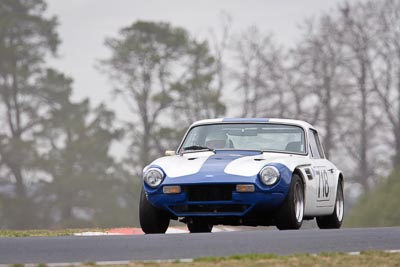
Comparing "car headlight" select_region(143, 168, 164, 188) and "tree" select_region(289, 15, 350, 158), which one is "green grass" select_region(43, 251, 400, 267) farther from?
"tree" select_region(289, 15, 350, 158)

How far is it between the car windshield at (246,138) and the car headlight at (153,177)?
1.37m

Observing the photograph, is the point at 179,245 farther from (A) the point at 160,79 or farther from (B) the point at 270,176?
(A) the point at 160,79

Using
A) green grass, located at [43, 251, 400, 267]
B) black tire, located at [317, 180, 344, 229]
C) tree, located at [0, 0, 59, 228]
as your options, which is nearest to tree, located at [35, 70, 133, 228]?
tree, located at [0, 0, 59, 228]

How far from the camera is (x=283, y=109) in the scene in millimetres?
63594

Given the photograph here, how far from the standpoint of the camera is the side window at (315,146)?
56.4ft

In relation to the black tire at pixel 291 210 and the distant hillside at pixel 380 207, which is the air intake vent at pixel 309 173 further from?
the distant hillside at pixel 380 207

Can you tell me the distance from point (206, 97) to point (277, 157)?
50.1 metres

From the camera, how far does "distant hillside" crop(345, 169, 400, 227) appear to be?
5244 centimetres

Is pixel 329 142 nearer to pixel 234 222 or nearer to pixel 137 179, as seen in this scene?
pixel 137 179

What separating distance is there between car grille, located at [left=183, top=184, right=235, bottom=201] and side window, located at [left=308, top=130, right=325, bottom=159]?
2409 millimetres

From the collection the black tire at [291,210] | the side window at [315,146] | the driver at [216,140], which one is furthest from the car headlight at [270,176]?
the side window at [315,146]

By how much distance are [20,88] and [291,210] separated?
1921 inches

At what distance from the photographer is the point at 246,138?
16594 millimetres

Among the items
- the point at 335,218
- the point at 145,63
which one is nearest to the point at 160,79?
the point at 145,63
